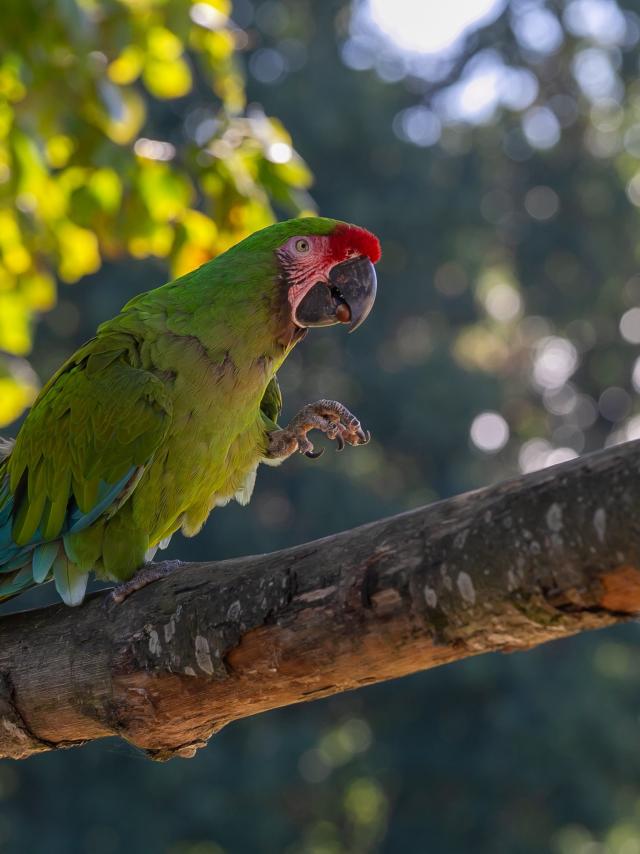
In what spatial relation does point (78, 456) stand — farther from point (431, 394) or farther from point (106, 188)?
point (431, 394)

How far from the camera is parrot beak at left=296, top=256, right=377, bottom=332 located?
Result: 2703mm

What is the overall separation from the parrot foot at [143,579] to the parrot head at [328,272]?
2.36 feet

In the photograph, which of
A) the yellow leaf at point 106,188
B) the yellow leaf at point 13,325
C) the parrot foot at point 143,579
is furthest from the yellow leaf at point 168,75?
the parrot foot at point 143,579

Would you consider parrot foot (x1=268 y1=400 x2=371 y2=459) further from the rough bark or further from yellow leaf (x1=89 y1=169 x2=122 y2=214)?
yellow leaf (x1=89 y1=169 x2=122 y2=214)

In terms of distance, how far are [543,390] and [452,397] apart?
3358mm

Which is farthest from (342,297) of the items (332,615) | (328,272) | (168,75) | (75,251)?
(332,615)

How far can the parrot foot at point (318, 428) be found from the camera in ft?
8.73

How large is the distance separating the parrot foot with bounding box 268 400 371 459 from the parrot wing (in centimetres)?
38

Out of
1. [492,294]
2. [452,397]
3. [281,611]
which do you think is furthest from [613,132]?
[281,611]

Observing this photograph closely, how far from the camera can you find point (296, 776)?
520 inches

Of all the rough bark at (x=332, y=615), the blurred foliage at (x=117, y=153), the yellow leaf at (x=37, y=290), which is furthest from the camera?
the yellow leaf at (x=37, y=290)

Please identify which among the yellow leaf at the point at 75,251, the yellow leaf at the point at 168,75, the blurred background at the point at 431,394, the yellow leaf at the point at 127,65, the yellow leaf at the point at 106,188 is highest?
the yellow leaf at the point at 127,65

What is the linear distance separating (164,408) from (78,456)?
22 centimetres

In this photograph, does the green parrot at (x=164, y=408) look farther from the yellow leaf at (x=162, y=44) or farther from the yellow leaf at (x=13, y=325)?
the yellow leaf at (x=162, y=44)
